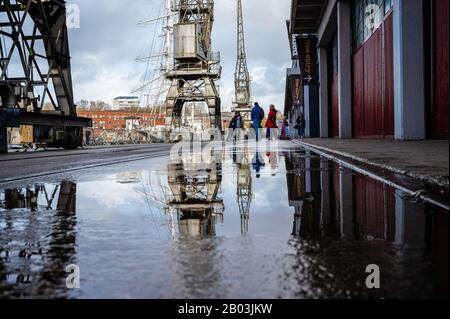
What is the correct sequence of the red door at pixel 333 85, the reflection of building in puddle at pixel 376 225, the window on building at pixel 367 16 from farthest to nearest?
the red door at pixel 333 85
the window on building at pixel 367 16
the reflection of building in puddle at pixel 376 225

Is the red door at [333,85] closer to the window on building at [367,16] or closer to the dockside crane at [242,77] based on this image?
the window on building at [367,16]

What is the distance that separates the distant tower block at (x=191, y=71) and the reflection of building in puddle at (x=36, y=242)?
132 ft

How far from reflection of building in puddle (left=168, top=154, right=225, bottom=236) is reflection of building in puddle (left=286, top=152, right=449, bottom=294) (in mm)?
498

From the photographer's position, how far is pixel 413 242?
2.22m

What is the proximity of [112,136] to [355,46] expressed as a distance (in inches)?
1041

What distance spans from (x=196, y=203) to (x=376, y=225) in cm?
137

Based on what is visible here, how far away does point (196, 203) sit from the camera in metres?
3.59

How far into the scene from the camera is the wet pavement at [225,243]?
5.31ft

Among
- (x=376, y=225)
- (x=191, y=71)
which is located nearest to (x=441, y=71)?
(x=376, y=225)

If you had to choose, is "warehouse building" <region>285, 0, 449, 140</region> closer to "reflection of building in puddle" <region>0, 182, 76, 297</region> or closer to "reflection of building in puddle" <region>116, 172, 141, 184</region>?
"reflection of building in puddle" <region>116, 172, 141, 184</region>

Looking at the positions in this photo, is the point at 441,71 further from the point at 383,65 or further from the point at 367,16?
the point at 367,16

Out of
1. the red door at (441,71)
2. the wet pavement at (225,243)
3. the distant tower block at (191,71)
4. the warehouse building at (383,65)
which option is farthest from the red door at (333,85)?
the wet pavement at (225,243)

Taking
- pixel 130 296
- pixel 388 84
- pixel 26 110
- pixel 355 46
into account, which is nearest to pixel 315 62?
pixel 355 46

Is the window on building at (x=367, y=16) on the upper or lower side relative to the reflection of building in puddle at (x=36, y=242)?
upper
